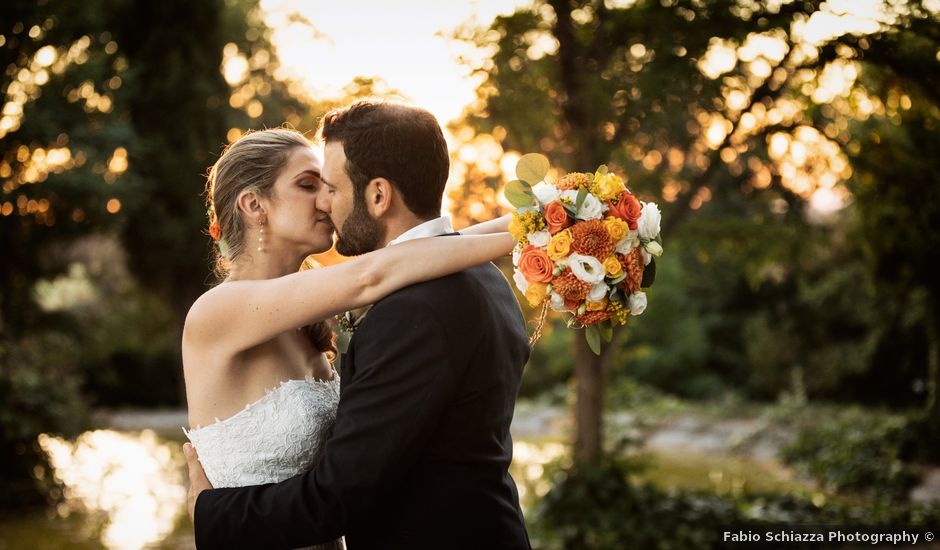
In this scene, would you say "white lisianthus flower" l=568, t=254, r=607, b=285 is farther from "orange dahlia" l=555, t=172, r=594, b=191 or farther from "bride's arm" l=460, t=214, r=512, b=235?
"bride's arm" l=460, t=214, r=512, b=235

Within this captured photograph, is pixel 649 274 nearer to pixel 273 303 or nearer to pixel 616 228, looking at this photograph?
pixel 616 228

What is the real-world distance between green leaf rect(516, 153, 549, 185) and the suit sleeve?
1.58ft

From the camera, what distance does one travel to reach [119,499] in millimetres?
Result: 10086

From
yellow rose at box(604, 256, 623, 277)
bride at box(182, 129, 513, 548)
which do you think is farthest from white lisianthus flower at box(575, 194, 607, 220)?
bride at box(182, 129, 513, 548)

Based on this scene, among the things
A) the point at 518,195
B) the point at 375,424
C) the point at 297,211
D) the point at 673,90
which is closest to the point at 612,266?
the point at 518,195

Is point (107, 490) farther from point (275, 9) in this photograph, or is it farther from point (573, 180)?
point (573, 180)

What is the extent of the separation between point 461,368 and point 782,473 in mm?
10731

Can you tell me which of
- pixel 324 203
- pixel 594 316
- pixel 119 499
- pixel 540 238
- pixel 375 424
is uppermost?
pixel 324 203

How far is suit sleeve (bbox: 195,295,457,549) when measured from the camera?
2.00m

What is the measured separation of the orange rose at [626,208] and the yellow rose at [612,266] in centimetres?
12

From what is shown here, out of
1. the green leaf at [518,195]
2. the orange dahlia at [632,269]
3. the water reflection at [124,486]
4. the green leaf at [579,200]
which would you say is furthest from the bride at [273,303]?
the water reflection at [124,486]

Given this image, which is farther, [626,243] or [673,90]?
[673,90]

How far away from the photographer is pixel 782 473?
11641 millimetres

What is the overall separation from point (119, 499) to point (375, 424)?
9.24 metres
